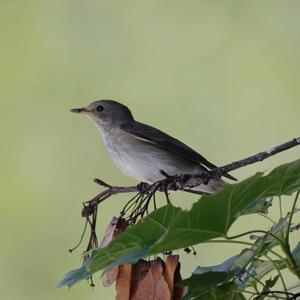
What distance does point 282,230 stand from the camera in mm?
1599

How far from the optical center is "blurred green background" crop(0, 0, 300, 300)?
4.28 m

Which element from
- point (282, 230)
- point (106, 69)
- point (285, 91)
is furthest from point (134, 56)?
point (282, 230)

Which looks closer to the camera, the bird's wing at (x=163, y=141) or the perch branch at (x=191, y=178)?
the perch branch at (x=191, y=178)

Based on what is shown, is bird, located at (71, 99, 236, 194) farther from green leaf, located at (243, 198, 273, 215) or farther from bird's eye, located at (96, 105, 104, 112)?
green leaf, located at (243, 198, 273, 215)

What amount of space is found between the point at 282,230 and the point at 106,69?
3.21 meters

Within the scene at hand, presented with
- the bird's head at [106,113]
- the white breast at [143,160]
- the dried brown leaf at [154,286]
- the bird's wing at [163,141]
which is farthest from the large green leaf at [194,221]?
the bird's head at [106,113]

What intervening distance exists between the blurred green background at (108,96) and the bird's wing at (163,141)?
1.45 ft

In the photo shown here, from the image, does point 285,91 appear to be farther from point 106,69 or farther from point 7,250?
point 7,250

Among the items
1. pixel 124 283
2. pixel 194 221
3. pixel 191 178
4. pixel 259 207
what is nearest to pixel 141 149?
pixel 191 178

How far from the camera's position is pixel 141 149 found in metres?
3.73

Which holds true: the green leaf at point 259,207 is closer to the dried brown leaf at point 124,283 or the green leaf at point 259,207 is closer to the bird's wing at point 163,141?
the dried brown leaf at point 124,283

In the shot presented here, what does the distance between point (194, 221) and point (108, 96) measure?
3301 mm

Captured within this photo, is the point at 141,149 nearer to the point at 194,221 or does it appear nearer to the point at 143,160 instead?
the point at 143,160

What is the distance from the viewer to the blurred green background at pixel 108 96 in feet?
14.0
